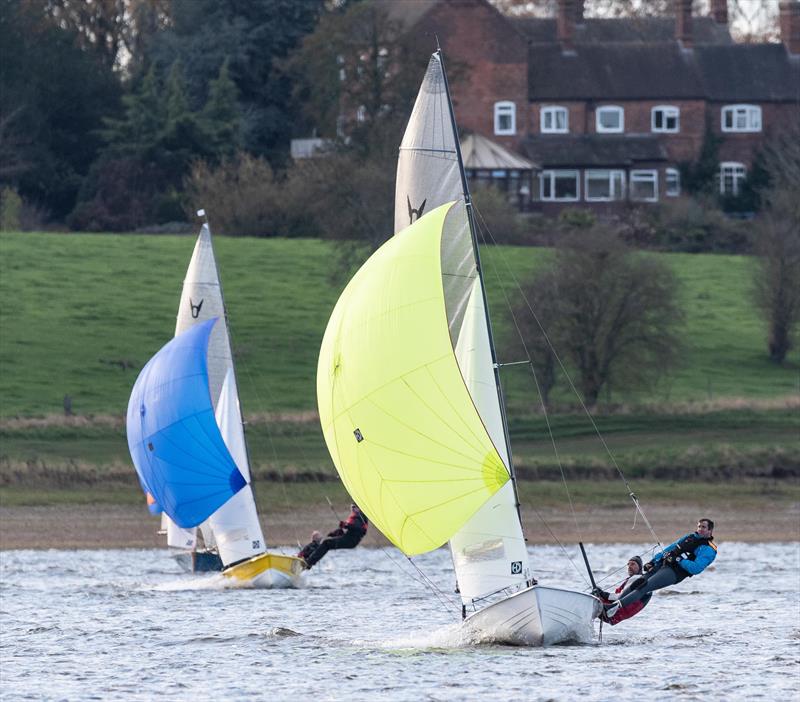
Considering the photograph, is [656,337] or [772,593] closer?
[772,593]

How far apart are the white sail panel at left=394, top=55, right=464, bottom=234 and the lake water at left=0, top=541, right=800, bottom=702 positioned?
5218 mm

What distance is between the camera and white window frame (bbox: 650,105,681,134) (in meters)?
81.4

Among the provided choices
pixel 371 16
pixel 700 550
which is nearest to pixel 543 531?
pixel 700 550

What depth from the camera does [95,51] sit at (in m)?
86.3

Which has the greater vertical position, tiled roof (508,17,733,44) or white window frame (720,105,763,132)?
tiled roof (508,17,733,44)

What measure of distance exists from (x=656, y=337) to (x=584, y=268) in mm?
2448

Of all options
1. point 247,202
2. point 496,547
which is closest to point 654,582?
point 496,547

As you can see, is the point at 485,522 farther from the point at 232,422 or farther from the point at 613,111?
the point at 613,111

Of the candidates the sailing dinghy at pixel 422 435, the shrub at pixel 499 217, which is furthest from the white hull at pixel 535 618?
the shrub at pixel 499 217

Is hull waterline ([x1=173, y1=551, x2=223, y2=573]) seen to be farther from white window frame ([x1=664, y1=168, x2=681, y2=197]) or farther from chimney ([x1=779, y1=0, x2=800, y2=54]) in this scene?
chimney ([x1=779, y1=0, x2=800, y2=54])

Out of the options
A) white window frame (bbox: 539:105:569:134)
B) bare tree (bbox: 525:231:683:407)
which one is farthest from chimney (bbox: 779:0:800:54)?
bare tree (bbox: 525:231:683:407)

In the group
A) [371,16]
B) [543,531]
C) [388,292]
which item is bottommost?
[543,531]

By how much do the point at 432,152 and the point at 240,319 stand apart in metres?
35.3

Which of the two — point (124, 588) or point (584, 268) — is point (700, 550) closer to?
point (124, 588)
